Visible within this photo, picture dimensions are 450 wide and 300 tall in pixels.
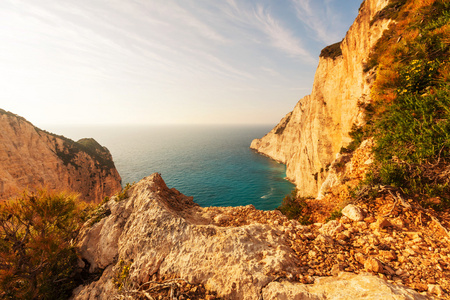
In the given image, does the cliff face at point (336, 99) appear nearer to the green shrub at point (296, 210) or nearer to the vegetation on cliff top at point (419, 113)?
the vegetation on cliff top at point (419, 113)

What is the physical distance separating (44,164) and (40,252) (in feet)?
119

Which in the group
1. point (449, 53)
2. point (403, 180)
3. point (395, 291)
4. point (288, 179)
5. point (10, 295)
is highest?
point (449, 53)

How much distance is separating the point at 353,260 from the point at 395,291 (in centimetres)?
104

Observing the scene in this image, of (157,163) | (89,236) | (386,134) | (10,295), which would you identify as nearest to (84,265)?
(89,236)

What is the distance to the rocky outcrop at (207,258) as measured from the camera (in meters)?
3.51

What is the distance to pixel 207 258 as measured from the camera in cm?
446

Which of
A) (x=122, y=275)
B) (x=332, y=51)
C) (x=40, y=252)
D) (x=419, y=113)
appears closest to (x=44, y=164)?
(x=40, y=252)

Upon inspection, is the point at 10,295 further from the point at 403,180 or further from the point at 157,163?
the point at 157,163

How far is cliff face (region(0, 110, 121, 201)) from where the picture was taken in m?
25.3

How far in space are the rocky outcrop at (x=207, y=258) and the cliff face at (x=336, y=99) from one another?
1538 centimetres

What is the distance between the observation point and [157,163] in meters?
77.2

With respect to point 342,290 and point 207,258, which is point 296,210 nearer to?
point 342,290

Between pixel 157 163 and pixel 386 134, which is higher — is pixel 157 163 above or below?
below

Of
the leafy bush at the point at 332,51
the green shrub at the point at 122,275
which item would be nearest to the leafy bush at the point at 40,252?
the green shrub at the point at 122,275
